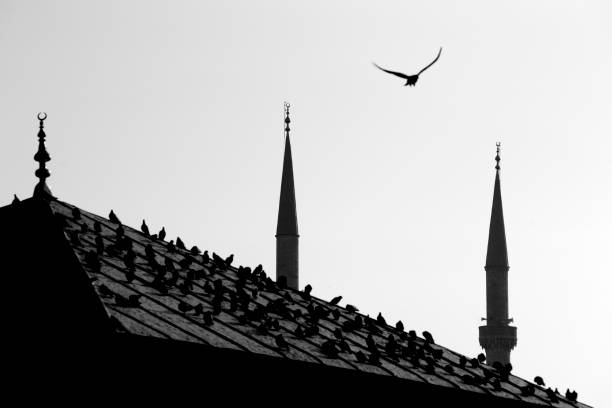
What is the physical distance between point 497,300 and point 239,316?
38115 mm

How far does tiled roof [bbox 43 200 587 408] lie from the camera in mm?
13234

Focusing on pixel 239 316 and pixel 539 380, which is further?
pixel 539 380

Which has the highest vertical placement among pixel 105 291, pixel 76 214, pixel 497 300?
pixel 497 300

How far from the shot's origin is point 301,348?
14.5 meters

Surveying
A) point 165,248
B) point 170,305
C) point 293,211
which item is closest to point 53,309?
point 170,305

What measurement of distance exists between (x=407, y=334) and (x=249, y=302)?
360cm

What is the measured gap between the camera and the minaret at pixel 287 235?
49.6m

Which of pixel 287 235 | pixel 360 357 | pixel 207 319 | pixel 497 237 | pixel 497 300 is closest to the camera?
pixel 207 319

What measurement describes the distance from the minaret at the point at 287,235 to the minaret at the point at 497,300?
6566 mm

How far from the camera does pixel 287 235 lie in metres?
51.1

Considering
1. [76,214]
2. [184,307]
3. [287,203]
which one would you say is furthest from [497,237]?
[184,307]

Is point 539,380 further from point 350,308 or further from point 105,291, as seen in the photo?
point 105,291

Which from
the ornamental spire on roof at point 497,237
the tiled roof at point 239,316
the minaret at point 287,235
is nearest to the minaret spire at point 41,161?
the tiled roof at point 239,316

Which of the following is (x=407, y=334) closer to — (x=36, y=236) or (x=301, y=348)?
(x=301, y=348)
